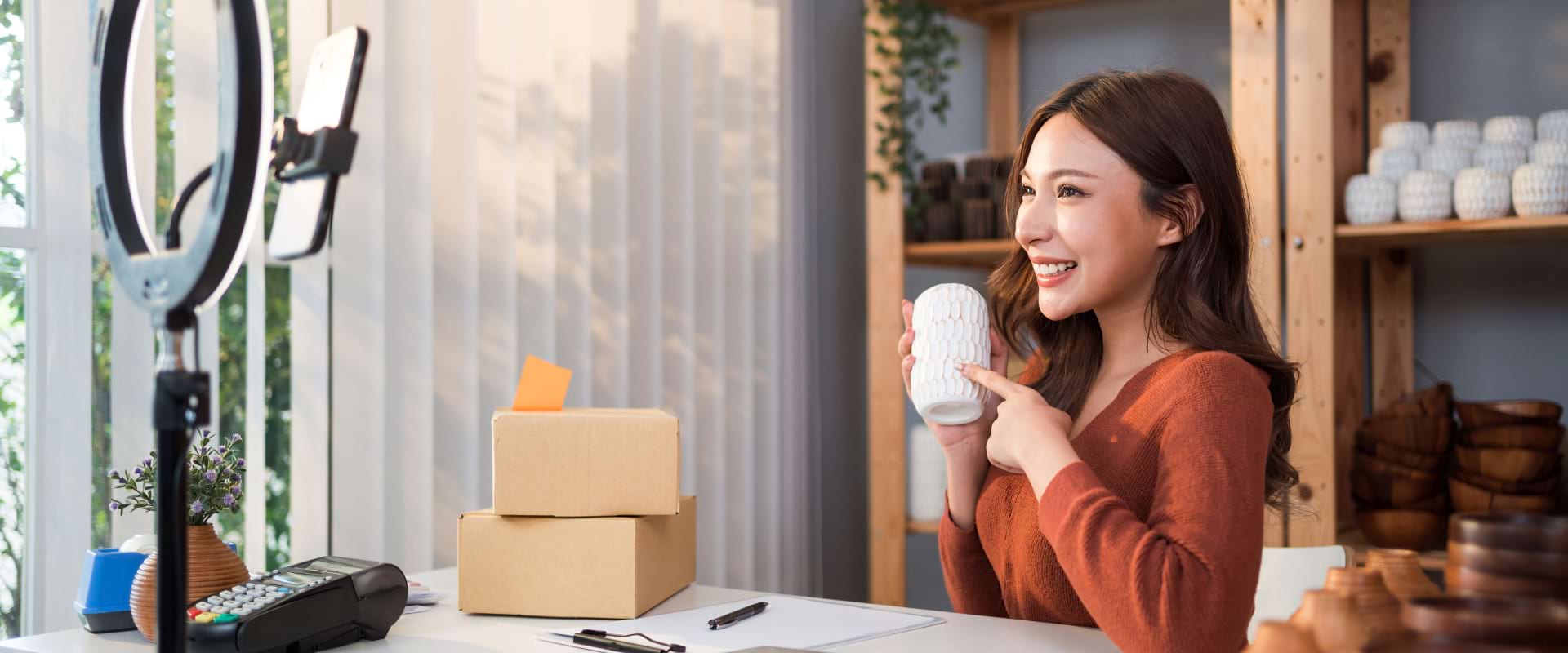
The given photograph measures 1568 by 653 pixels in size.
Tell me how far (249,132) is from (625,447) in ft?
2.25

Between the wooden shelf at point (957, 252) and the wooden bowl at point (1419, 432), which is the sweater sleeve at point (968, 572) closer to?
the wooden bowl at point (1419, 432)

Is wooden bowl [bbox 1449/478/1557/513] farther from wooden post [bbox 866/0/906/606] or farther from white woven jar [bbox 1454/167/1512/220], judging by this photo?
wooden post [bbox 866/0/906/606]

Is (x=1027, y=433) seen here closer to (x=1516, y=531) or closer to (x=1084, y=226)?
(x=1084, y=226)

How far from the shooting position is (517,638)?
127 centimetres

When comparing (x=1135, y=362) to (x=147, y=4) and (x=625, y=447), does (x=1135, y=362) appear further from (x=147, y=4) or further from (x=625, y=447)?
(x=147, y=4)

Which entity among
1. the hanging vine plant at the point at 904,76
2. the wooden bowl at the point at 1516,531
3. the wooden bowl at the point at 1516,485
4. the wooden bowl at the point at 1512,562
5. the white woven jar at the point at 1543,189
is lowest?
the wooden bowl at the point at 1516,485

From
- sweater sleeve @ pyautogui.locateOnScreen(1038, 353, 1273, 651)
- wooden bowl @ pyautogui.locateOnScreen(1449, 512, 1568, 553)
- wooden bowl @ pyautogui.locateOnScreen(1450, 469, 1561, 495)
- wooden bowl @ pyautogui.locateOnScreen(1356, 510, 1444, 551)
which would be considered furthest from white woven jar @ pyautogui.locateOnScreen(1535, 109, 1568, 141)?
wooden bowl @ pyautogui.locateOnScreen(1449, 512, 1568, 553)

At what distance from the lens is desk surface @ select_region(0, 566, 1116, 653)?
1.21m

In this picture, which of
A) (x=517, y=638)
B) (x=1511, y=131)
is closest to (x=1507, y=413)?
(x=1511, y=131)

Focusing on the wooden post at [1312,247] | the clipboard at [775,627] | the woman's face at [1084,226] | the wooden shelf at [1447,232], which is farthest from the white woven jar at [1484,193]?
the clipboard at [775,627]

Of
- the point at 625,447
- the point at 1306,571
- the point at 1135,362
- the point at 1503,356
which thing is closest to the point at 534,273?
the point at 625,447

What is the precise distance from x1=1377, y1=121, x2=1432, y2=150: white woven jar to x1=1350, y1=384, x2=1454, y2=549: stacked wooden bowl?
0.47m

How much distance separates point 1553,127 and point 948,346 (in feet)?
5.42

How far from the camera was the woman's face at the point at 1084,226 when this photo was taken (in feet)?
4.26
